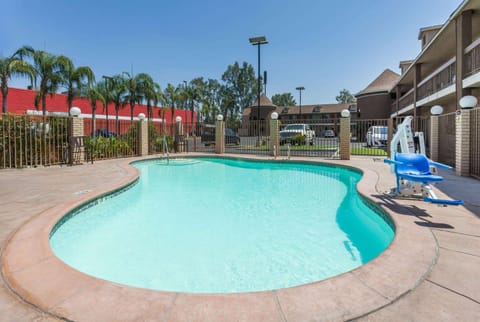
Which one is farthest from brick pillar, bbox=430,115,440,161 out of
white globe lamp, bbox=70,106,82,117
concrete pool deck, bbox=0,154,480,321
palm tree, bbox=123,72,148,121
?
palm tree, bbox=123,72,148,121

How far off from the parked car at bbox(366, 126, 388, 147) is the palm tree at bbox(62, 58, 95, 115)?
58.7 ft

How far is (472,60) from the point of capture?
37.9ft

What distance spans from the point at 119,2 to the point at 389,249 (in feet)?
50.4

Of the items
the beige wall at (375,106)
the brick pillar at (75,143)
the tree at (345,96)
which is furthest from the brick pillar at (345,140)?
the tree at (345,96)

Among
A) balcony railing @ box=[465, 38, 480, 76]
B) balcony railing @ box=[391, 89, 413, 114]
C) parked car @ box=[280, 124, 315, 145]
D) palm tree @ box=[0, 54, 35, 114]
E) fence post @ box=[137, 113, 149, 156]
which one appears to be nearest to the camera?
balcony railing @ box=[465, 38, 480, 76]

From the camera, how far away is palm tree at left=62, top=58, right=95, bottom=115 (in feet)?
53.9

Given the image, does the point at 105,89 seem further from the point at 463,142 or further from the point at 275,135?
the point at 463,142

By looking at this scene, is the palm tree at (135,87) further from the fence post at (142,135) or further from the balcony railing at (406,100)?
the balcony railing at (406,100)

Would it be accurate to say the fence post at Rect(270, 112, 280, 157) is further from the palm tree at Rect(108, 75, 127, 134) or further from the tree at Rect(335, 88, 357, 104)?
the tree at Rect(335, 88, 357, 104)

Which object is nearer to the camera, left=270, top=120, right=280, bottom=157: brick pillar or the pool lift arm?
the pool lift arm

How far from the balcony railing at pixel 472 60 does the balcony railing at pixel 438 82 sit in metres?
1.63

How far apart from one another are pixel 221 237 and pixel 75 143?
8841 mm

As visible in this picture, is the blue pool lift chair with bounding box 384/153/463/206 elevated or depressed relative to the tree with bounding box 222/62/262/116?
depressed

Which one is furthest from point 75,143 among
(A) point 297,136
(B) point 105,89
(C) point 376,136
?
(C) point 376,136
